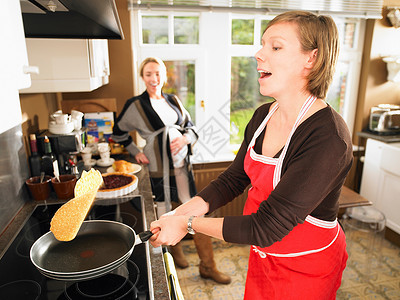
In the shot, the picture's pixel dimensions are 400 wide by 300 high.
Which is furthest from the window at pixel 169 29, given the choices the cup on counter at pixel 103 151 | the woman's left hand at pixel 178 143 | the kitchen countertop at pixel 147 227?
the kitchen countertop at pixel 147 227

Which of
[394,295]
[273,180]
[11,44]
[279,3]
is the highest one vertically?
[279,3]

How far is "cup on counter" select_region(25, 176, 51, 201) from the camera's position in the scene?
146cm

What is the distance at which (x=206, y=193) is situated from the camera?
119 centimetres

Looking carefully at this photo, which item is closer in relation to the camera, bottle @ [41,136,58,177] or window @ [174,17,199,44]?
bottle @ [41,136,58,177]

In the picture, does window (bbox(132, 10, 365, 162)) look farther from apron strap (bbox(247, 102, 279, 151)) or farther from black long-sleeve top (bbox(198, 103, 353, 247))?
black long-sleeve top (bbox(198, 103, 353, 247))

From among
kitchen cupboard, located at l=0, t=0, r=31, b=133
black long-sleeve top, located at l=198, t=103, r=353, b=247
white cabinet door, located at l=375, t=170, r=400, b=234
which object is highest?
kitchen cupboard, located at l=0, t=0, r=31, b=133

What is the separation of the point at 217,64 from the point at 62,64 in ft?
4.57

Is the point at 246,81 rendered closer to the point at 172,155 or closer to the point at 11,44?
the point at 172,155

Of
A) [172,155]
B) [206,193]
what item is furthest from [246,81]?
[206,193]

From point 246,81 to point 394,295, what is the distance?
1.93 meters

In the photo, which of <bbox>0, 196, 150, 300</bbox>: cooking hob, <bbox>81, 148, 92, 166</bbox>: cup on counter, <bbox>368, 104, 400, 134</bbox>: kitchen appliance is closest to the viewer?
<bbox>0, 196, 150, 300</bbox>: cooking hob

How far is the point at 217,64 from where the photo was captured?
271 centimetres

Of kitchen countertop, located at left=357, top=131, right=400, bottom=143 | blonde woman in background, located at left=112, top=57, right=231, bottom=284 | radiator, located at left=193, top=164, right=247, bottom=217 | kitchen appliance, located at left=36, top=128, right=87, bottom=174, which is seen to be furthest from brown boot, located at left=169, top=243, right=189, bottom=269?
kitchen countertop, located at left=357, top=131, right=400, bottom=143

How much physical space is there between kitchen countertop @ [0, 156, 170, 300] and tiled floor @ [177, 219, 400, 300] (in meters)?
0.95
